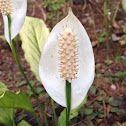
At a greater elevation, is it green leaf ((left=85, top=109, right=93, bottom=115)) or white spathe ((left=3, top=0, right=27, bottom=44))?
white spathe ((left=3, top=0, right=27, bottom=44))

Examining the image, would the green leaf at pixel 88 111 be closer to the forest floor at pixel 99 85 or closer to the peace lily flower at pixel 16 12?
the forest floor at pixel 99 85

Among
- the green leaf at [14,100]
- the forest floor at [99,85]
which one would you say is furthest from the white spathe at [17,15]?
the forest floor at [99,85]

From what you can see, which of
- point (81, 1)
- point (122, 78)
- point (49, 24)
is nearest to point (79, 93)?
point (122, 78)

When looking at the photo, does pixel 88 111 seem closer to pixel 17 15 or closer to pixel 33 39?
pixel 33 39

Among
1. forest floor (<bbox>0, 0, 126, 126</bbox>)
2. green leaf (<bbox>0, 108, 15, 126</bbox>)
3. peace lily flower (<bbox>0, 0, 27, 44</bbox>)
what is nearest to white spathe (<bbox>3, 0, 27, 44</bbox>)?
peace lily flower (<bbox>0, 0, 27, 44</bbox>)

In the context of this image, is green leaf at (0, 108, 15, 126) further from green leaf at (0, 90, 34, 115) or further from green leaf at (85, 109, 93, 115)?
green leaf at (85, 109, 93, 115)
